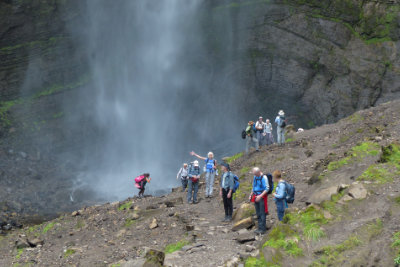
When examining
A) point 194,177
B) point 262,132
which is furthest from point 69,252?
point 262,132

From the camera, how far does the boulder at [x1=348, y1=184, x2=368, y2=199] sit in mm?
9258

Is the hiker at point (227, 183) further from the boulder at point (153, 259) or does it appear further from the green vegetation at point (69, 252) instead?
the green vegetation at point (69, 252)

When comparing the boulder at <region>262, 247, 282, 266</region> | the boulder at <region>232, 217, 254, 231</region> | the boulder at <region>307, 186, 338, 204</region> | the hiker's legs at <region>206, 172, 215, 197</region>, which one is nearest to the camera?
the boulder at <region>262, 247, 282, 266</region>

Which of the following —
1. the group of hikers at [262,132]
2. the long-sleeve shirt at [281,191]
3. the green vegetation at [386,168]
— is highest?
the group of hikers at [262,132]

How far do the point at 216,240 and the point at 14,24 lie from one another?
120ft

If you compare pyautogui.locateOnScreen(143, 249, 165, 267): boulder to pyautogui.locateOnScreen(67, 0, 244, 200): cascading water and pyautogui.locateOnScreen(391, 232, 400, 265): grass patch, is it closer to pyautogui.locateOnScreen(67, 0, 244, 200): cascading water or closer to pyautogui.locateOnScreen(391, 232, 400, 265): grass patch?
pyautogui.locateOnScreen(391, 232, 400, 265): grass patch

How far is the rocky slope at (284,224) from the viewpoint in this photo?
25.5 feet

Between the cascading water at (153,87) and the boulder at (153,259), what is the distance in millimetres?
32351

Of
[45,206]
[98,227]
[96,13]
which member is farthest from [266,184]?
[96,13]

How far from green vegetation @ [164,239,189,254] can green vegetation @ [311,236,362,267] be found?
434cm

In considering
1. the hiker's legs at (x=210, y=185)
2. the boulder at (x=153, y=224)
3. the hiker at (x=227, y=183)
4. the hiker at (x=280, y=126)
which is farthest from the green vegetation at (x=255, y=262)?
the hiker at (x=280, y=126)

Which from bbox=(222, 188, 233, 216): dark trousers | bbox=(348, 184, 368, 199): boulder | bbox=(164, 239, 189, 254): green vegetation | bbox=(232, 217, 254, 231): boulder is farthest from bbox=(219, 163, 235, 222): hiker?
bbox=(348, 184, 368, 199): boulder

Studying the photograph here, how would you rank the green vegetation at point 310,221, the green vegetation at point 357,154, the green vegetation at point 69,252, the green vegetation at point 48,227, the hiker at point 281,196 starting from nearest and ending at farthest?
the green vegetation at point 310,221 < the hiker at point 281,196 < the green vegetation at point 69,252 < the green vegetation at point 357,154 < the green vegetation at point 48,227

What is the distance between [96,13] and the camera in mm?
43375
